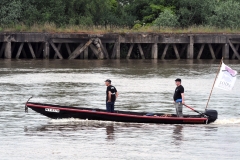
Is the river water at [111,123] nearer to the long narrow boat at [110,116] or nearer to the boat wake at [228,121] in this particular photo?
the boat wake at [228,121]

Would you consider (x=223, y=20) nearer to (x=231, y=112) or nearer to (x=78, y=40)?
(x=78, y=40)

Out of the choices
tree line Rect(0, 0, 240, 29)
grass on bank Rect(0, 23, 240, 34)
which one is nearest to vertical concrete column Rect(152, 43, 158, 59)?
grass on bank Rect(0, 23, 240, 34)

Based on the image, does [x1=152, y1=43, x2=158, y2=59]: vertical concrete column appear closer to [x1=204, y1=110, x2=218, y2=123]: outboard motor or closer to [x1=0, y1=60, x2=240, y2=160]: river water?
[x1=0, y1=60, x2=240, y2=160]: river water

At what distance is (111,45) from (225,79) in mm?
37222

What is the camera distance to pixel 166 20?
61.5 meters

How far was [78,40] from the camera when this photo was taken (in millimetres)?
54719

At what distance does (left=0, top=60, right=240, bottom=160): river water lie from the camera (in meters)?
18.6

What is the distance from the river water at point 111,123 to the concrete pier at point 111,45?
6.21m

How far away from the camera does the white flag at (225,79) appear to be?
2345cm

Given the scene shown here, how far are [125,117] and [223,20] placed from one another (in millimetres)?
40890

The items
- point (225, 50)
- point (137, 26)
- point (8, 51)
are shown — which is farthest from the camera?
point (137, 26)

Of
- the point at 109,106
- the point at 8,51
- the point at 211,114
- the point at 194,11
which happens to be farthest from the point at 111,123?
the point at 194,11

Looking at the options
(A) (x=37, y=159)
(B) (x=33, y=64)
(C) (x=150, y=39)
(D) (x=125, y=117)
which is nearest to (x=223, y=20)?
(C) (x=150, y=39)

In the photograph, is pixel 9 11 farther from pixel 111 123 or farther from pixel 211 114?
pixel 211 114
